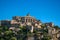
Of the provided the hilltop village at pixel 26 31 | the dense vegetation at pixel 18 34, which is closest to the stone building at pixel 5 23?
the hilltop village at pixel 26 31

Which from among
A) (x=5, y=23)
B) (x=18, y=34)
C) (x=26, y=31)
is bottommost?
(x=18, y=34)

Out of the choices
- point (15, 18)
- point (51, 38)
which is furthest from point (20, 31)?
point (15, 18)

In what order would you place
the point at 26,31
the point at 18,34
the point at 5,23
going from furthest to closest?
the point at 5,23
the point at 26,31
the point at 18,34

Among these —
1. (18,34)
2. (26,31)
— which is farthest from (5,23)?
(18,34)

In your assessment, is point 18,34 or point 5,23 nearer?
point 18,34

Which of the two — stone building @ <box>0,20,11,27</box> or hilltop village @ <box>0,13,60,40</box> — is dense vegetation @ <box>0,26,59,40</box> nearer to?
hilltop village @ <box>0,13,60,40</box>

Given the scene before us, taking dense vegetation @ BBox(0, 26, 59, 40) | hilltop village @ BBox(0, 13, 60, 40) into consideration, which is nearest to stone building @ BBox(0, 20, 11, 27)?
hilltop village @ BBox(0, 13, 60, 40)

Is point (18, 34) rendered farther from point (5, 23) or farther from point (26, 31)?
point (5, 23)

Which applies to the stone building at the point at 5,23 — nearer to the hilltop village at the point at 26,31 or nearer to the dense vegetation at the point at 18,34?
the hilltop village at the point at 26,31
